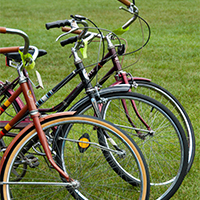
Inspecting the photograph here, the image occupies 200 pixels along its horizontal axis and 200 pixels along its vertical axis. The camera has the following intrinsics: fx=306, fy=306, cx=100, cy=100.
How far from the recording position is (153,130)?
120 inches

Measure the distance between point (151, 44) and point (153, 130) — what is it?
19.9 ft

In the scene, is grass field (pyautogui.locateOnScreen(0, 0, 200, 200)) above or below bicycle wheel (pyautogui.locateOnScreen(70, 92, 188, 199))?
below

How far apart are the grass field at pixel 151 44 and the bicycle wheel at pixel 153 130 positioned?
21cm

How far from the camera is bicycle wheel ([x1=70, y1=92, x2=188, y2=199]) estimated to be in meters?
2.53

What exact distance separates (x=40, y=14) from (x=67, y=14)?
136 centimetres

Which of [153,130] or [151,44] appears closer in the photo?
→ [153,130]

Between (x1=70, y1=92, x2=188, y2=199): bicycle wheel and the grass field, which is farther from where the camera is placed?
the grass field

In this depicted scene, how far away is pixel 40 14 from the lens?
1548cm

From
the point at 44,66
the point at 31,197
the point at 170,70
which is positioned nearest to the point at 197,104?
the point at 170,70

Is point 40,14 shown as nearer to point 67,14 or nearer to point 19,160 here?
point 67,14

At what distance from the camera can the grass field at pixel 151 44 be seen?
5.32m

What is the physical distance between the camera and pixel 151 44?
8750mm

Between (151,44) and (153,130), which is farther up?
(153,130)

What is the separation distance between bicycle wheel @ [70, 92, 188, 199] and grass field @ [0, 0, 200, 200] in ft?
0.70
